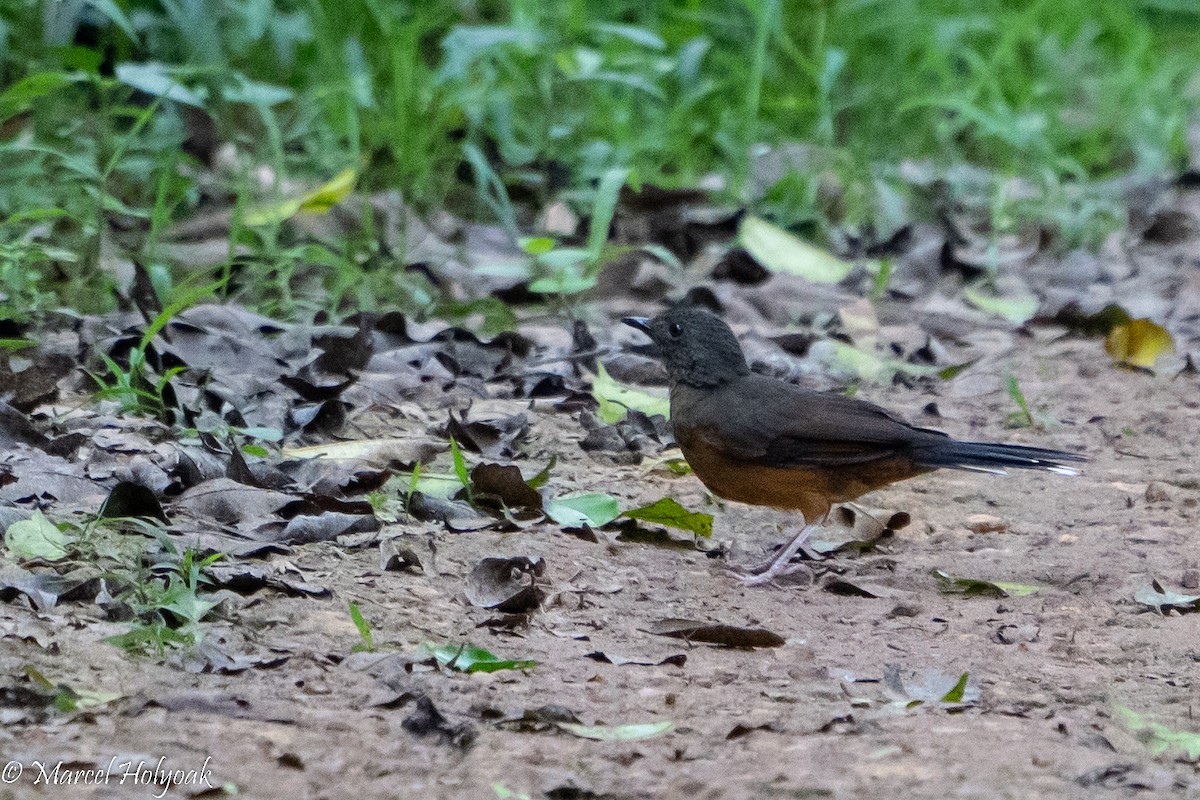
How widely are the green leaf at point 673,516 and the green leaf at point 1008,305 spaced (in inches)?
109

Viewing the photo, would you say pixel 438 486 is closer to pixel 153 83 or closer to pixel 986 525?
pixel 986 525

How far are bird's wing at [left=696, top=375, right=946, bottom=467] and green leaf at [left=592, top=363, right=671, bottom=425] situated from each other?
547mm

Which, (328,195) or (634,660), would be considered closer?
(634,660)

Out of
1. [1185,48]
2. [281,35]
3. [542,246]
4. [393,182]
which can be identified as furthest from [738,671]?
[1185,48]

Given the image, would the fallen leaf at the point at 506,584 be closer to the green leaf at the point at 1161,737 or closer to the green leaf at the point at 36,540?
the green leaf at the point at 36,540

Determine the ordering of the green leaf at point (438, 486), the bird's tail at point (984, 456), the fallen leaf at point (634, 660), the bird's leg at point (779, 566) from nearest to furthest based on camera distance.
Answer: the fallen leaf at point (634, 660) → the bird's leg at point (779, 566) → the green leaf at point (438, 486) → the bird's tail at point (984, 456)

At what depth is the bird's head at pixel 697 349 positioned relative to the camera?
4570 millimetres

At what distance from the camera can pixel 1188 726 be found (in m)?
→ 2.86

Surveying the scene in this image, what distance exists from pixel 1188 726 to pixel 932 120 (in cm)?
623

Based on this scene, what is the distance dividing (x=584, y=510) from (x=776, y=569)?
535 millimetres

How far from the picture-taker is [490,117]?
23.4ft

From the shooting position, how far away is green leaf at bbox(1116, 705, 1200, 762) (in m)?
2.71

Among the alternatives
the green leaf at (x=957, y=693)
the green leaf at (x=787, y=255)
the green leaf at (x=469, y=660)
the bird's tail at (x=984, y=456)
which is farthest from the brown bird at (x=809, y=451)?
the green leaf at (x=787, y=255)

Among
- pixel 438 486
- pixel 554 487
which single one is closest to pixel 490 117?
pixel 554 487
